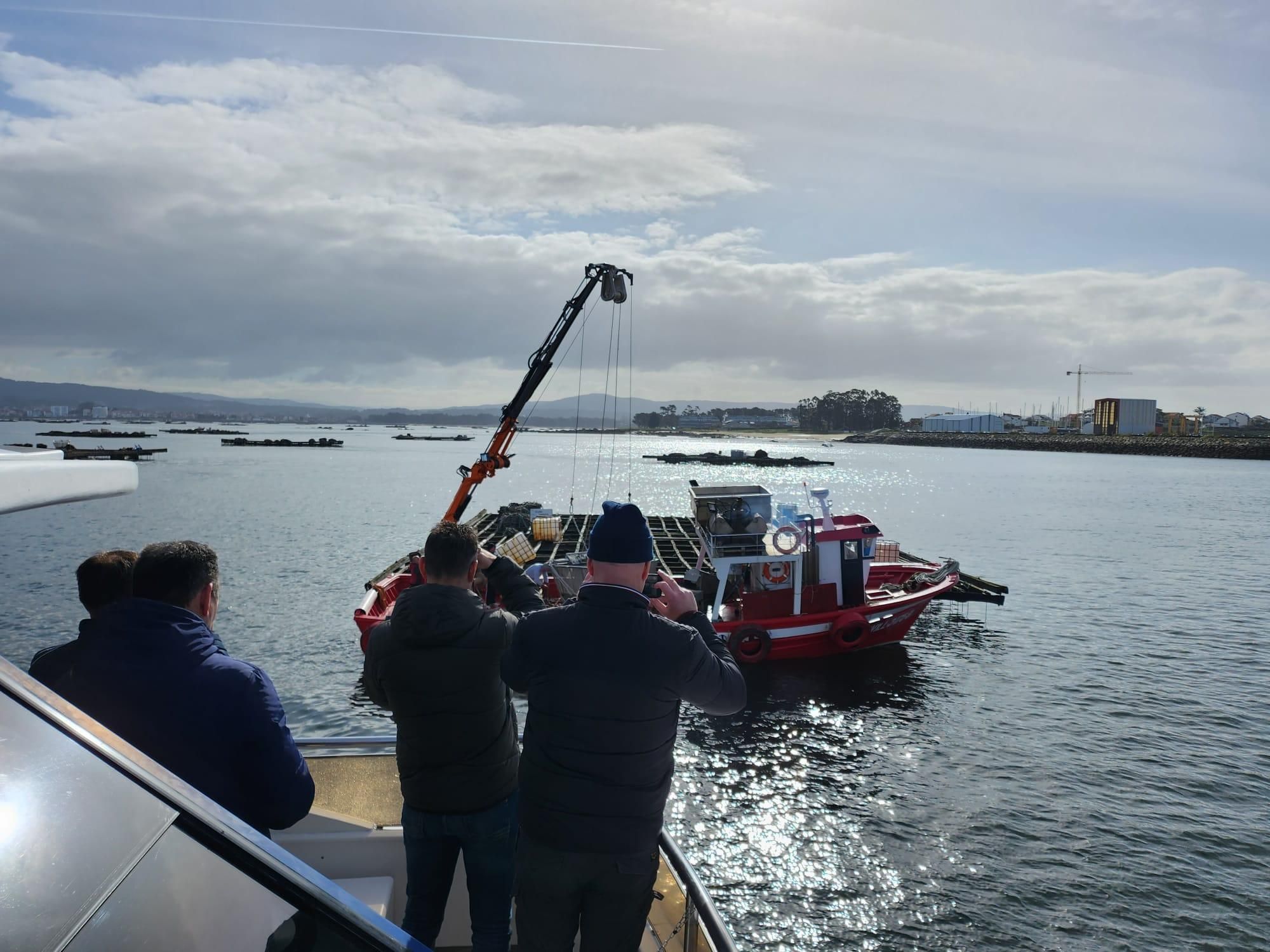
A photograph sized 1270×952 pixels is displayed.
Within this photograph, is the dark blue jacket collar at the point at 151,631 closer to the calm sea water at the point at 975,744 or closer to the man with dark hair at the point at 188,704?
the man with dark hair at the point at 188,704

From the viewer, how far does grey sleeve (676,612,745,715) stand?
3.28 m

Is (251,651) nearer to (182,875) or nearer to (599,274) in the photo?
(599,274)

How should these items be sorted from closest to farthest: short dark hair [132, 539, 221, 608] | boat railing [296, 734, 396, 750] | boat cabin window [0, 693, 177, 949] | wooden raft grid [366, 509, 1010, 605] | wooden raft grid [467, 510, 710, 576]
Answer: boat cabin window [0, 693, 177, 949]
short dark hair [132, 539, 221, 608]
boat railing [296, 734, 396, 750]
wooden raft grid [366, 509, 1010, 605]
wooden raft grid [467, 510, 710, 576]

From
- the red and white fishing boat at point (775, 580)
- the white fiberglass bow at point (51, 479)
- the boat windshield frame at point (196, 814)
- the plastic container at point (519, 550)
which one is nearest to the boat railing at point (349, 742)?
the white fiberglass bow at point (51, 479)

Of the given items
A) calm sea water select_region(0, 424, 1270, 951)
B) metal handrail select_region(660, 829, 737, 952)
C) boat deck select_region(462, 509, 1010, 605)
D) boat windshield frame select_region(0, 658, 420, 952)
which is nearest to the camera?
boat windshield frame select_region(0, 658, 420, 952)

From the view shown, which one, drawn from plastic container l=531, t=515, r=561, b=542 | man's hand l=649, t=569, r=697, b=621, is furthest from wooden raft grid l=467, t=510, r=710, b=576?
man's hand l=649, t=569, r=697, b=621

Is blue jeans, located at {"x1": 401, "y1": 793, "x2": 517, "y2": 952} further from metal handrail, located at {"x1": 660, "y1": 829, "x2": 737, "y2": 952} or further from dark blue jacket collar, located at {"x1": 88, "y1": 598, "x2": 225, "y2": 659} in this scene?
dark blue jacket collar, located at {"x1": 88, "y1": 598, "x2": 225, "y2": 659}

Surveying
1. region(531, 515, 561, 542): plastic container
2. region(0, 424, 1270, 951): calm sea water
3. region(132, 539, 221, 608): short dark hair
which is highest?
region(132, 539, 221, 608): short dark hair

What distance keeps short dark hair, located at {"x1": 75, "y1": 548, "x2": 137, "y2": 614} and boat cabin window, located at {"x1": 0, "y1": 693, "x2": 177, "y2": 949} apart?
2.11 meters

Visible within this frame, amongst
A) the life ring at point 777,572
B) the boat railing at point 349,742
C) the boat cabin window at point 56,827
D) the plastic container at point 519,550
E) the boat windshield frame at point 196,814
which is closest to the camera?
the boat cabin window at point 56,827

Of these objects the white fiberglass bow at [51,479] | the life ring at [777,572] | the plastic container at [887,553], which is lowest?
the plastic container at [887,553]

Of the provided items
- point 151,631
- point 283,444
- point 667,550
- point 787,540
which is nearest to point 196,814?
point 151,631

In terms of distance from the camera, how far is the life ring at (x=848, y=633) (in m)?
22.0

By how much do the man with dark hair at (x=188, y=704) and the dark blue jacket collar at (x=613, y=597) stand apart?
4.00 feet
